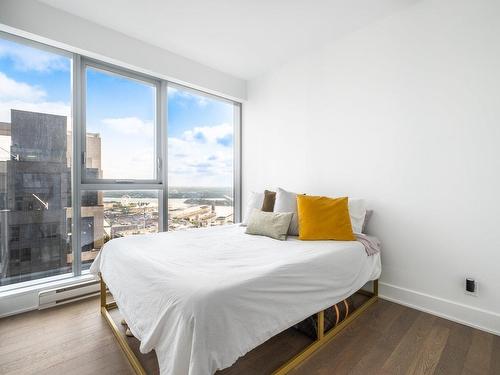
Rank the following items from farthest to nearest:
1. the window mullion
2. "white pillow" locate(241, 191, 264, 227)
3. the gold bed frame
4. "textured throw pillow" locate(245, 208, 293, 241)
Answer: "white pillow" locate(241, 191, 264, 227)
the window mullion
"textured throw pillow" locate(245, 208, 293, 241)
the gold bed frame

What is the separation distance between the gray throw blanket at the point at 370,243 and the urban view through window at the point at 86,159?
2136 mm

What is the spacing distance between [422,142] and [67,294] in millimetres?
3457

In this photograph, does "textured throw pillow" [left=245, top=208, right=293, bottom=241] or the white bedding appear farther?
"textured throw pillow" [left=245, top=208, right=293, bottom=241]

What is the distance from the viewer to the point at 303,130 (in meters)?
3.17

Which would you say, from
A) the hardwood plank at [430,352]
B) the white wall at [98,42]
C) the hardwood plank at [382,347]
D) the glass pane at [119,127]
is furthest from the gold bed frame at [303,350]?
the white wall at [98,42]

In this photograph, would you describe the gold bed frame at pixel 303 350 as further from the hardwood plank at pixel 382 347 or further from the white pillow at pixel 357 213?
the white pillow at pixel 357 213

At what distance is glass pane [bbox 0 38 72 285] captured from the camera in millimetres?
2254

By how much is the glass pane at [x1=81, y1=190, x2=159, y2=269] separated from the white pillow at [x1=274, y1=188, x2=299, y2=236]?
1.53 meters

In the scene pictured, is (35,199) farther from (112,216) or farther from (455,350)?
(455,350)

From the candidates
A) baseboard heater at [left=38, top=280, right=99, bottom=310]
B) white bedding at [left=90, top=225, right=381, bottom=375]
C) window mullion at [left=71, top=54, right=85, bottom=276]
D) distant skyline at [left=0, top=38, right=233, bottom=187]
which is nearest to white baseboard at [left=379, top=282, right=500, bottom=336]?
white bedding at [left=90, top=225, right=381, bottom=375]

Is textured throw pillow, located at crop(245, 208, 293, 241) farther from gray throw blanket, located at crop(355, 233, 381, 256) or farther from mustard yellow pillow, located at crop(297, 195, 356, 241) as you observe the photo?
gray throw blanket, located at crop(355, 233, 381, 256)

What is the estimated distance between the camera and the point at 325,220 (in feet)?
7.50

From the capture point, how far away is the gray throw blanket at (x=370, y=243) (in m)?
2.22

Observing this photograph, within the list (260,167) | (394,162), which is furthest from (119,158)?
(394,162)
